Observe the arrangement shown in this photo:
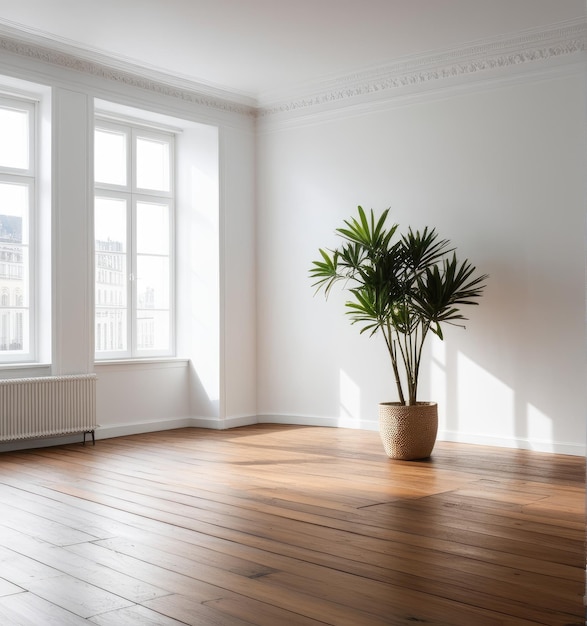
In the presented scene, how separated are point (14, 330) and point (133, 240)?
1.59 m

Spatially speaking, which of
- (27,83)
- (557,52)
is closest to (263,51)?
(27,83)

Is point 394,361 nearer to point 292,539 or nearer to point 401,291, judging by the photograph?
point 401,291

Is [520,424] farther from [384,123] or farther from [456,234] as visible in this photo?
[384,123]

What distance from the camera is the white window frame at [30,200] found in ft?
22.0

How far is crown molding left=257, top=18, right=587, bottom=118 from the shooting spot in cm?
625

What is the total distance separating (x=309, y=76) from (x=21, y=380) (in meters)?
3.80

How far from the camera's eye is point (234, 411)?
8000 millimetres

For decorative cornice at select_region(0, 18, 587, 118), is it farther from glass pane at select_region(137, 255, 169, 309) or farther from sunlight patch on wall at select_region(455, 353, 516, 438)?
sunlight patch on wall at select_region(455, 353, 516, 438)

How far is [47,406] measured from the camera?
21.4ft

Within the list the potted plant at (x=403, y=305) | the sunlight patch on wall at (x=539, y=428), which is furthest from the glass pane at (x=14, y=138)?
the sunlight patch on wall at (x=539, y=428)

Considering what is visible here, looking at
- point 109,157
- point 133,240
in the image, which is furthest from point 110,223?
point 109,157

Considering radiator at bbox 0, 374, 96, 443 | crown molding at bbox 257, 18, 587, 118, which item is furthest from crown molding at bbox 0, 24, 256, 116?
radiator at bbox 0, 374, 96, 443

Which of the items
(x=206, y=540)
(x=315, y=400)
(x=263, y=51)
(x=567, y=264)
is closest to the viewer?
(x=206, y=540)

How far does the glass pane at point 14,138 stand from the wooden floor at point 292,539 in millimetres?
2524
